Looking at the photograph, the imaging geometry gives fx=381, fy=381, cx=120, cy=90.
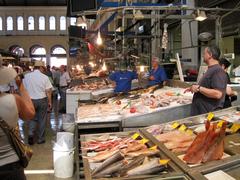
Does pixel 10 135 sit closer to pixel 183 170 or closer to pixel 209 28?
pixel 183 170

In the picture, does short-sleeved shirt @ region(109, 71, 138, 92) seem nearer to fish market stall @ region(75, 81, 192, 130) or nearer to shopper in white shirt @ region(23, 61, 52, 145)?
shopper in white shirt @ region(23, 61, 52, 145)

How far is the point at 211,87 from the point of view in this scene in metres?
5.29

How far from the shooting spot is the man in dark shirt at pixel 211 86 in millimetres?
5191

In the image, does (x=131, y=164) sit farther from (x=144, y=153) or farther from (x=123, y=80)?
(x=123, y=80)

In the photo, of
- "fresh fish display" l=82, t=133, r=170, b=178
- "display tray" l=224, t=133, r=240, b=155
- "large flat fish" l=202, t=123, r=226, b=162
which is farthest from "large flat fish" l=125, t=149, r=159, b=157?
"display tray" l=224, t=133, r=240, b=155

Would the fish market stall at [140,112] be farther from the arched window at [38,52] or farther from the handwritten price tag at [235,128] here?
the arched window at [38,52]

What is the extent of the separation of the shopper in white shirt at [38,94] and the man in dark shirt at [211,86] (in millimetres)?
4325

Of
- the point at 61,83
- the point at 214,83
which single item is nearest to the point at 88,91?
the point at 61,83

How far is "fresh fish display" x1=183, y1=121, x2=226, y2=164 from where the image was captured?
10.2 feet

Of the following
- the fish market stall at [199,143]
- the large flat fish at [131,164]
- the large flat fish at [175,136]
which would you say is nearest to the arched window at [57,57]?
the fish market stall at [199,143]

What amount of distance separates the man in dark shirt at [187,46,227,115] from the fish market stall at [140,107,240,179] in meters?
0.77

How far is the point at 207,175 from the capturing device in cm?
284

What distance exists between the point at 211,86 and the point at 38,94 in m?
4.62

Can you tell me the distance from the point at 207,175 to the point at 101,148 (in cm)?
132
